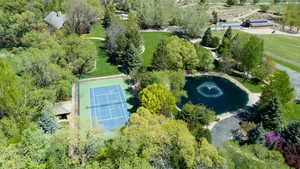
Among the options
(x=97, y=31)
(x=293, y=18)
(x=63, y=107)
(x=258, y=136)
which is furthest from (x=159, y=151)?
(x=293, y=18)

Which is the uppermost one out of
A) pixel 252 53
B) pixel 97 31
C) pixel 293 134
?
pixel 97 31

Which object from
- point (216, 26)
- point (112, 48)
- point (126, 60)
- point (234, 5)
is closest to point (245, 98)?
point (126, 60)

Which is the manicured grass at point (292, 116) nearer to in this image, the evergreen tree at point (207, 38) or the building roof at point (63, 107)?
the evergreen tree at point (207, 38)

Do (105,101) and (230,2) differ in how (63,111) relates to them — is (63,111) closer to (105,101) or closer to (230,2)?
(105,101)

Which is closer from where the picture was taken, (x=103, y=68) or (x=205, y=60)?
(x=205, y=60)

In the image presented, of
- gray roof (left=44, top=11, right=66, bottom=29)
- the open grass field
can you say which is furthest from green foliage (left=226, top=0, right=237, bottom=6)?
gray roof (left=44, top=11, right=66, bottom=29)

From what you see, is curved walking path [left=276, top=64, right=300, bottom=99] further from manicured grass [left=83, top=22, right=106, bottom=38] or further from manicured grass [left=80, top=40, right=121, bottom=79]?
manicured grass [left=83, top=22, right=106, bottom=38]

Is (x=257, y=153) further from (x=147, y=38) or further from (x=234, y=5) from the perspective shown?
(x=234, y=5)
